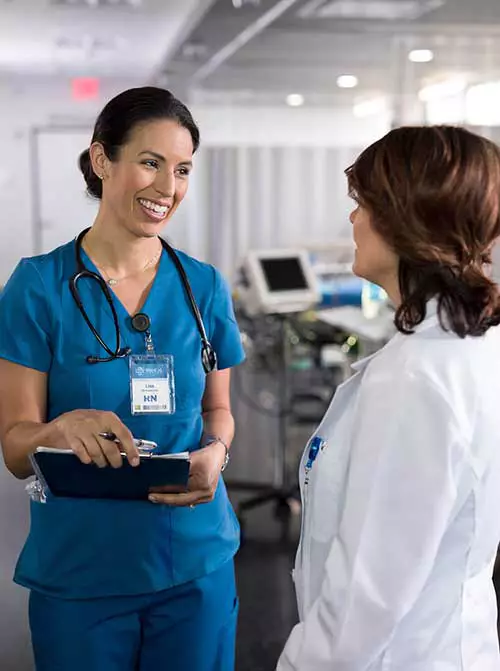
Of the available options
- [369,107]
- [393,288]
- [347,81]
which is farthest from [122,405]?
[369,107]

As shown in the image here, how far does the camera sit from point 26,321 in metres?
1.27

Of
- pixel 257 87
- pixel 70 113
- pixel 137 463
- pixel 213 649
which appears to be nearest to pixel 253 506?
pixel 213 649

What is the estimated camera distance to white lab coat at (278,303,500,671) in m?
0.96

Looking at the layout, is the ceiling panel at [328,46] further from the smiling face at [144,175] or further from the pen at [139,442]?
the pen at [139,442]

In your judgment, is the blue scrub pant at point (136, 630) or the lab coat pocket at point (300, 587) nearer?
the lab coat pocket at point (300, 587)

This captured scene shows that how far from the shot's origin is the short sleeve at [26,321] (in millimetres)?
1261

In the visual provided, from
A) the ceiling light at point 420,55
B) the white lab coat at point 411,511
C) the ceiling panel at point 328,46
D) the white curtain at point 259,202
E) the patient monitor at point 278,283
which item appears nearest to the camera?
the white lab coat at point 411,511

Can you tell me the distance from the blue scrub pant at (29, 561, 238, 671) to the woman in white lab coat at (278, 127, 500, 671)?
287 millimetres

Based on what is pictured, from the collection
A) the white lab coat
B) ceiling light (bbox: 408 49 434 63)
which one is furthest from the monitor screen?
the white lab coat

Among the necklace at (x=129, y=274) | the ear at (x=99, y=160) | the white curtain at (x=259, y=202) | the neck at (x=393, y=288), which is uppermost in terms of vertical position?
the white curtain at (x=259, y=202)

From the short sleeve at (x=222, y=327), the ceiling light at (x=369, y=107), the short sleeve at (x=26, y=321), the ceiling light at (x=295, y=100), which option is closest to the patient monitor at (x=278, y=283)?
the short sleeve at (x=222, y=327)

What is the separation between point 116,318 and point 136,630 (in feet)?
1.62

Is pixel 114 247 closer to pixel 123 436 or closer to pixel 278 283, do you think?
pixel 123 436

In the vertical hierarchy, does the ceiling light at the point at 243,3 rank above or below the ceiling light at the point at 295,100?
below
